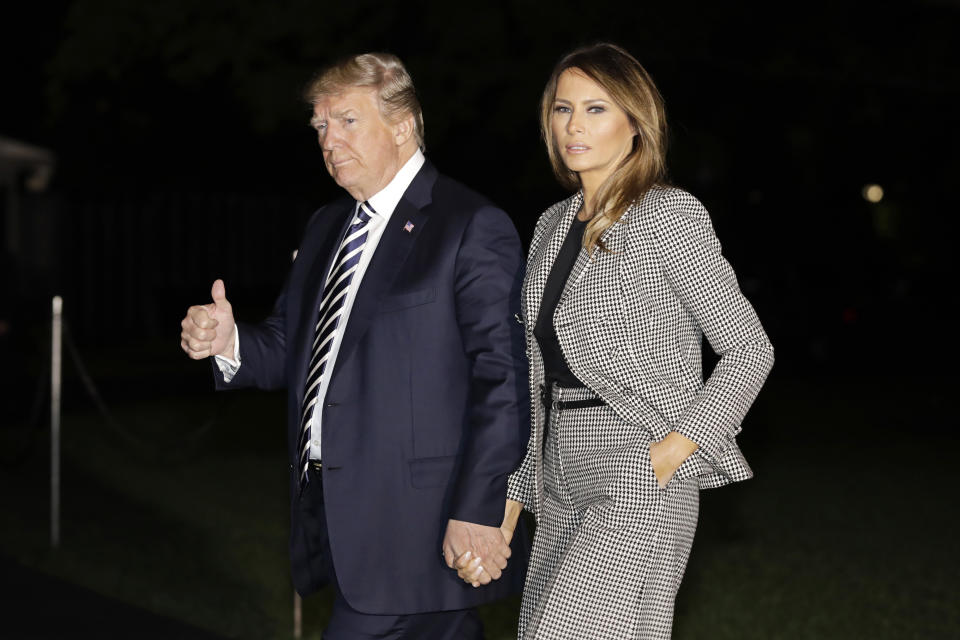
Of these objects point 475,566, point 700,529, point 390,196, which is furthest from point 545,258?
point 700,529

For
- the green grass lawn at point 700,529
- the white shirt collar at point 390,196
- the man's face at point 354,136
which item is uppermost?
the man's face at point 354,136

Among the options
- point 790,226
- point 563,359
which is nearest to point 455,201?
point 563,359

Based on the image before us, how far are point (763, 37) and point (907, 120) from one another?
2.32m

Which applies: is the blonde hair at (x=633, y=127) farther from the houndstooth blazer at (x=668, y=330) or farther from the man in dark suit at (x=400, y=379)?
the man in dark suit at (x=400, y=379)

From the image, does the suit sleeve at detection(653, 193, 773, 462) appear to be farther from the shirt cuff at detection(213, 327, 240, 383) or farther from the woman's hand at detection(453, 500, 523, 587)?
the shirt cuff at detection(213, 327, 240, 383)

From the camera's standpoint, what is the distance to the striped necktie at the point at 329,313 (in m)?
3.95

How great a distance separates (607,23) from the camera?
14.5 metres

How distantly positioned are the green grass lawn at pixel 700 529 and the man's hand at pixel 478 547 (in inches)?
109

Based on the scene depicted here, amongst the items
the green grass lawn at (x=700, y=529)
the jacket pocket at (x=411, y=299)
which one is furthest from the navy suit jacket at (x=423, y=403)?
the green grass lawn at (x=700, y=529)

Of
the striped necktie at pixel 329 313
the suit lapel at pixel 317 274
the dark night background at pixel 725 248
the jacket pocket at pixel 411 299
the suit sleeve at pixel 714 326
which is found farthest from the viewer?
the dark night background at pixel 725 248

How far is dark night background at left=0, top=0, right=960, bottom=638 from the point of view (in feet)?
25.5

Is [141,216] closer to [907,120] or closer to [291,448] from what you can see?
[907,120]

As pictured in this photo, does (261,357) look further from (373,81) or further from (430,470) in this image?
(373,81)

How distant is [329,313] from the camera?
157 inches
